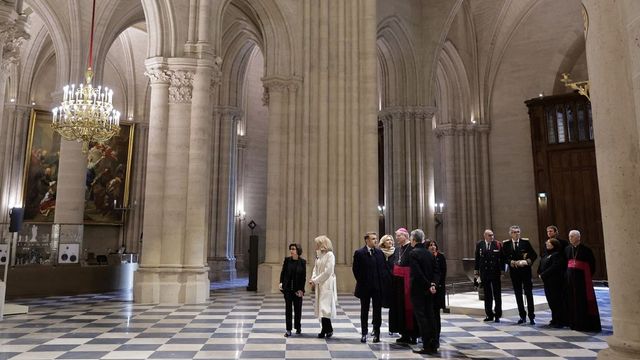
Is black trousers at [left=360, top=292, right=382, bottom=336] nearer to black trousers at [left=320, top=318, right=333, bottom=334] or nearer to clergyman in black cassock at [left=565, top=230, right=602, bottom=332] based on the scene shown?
black trousers at [left=320, top=318, right=333, bottom=334]

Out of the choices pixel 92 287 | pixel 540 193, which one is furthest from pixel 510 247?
pixel 540 193

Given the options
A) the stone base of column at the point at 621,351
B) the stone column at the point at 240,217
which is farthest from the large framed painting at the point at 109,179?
the stone base of column at the point at 621,351

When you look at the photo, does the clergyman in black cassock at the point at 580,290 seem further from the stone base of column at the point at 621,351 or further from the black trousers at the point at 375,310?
the stone base of column at the point at 621,351

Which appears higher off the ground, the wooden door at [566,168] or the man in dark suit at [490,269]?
the wooden door at [566,168]

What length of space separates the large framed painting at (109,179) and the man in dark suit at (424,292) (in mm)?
21522

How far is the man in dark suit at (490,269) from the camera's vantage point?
8.61 m

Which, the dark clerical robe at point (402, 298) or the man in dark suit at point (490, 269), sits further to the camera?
the man in dark suit at point (490, 269)

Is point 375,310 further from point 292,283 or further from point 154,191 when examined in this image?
→ point 154,191

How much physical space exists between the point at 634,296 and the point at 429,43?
63.7 ft

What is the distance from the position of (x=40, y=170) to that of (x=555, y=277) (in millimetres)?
22877

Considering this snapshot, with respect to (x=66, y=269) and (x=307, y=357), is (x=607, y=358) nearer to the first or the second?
(x=307, y=357)

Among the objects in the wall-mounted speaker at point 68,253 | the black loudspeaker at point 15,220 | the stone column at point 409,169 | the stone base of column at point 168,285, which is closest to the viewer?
the black loudspeaker at point 15,220

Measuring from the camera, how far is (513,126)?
23469 millimetres

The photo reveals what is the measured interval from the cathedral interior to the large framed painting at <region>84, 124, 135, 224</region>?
0.10 meters
